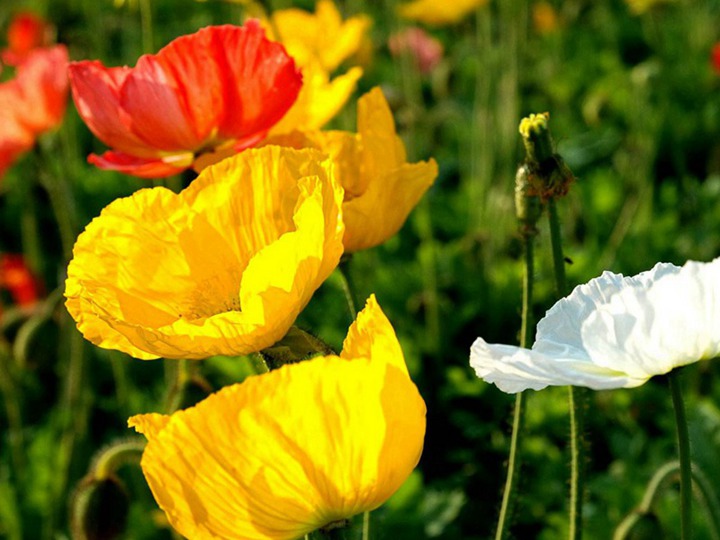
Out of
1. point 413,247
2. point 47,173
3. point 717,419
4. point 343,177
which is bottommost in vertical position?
point 413,247

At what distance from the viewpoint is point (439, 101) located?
312 cm

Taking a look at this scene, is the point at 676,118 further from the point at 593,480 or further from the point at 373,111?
the point at 373,111

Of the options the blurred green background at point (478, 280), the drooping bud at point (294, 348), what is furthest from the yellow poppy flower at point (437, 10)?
the drooping bud at point (294, 348)

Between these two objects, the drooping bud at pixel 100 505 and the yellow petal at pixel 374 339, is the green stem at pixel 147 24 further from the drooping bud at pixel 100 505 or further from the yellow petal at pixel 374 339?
the yellow petal at pixel 374 339

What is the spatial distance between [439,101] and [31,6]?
1798 mm

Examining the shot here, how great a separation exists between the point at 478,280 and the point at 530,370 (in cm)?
153

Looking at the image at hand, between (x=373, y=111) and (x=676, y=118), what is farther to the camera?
(x=676, y=118)

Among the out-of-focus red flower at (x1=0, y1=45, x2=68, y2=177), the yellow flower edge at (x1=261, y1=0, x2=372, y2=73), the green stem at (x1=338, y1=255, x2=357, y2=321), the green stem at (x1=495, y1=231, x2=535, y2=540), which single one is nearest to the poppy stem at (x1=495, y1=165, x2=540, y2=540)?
the green stem at (x1=495, y1=231, x2=535, y2=540)

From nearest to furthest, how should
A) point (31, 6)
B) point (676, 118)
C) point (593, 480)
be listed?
point (593, 480) → point (676, 118) → point (31, 6)

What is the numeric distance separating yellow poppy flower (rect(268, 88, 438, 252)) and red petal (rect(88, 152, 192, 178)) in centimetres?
8

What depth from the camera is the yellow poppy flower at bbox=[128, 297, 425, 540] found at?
0.56 meters

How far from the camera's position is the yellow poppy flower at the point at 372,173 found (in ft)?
2.69

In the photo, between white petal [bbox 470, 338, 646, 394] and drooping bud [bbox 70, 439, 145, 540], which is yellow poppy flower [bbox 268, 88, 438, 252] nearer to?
white petal [bbox 470, 338, 646, 394]

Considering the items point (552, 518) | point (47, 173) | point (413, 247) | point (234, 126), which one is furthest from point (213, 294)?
point (413, 247)
